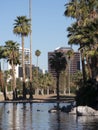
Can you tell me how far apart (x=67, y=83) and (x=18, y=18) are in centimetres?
7683

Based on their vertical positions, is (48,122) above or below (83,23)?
below

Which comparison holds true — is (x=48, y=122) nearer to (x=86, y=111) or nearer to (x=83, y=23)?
(x=86, y=111)

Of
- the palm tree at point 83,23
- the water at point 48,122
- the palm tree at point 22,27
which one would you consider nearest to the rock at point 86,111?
the water at point 48,122

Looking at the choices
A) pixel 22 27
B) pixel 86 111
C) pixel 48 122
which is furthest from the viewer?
pixel 22 27

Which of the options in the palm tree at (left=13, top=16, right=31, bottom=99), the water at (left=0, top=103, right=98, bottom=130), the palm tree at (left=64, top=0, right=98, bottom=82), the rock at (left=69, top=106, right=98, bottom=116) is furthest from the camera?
the palm tree at (left=13, top=16, right=31, bottom=99)

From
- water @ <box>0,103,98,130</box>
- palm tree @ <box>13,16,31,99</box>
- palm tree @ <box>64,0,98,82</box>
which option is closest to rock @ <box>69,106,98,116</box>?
water @ <box>0,103,98,130</box>

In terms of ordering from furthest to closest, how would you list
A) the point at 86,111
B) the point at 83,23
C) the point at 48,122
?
the point at 83,23 → the point at 86,111 → the point at 48,122

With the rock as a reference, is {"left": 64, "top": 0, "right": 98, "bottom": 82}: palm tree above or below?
above

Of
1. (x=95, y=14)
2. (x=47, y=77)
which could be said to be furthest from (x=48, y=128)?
(x=47, y=77)

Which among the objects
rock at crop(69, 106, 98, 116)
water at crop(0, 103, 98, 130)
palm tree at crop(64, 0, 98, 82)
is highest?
palm tree at crop(64, 0, 98, 82)

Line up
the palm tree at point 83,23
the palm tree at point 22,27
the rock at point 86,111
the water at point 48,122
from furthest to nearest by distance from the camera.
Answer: the palm tree at point 22,27, the palm tree at point 83,23, the rock at point 86,111, the water at point 48,122

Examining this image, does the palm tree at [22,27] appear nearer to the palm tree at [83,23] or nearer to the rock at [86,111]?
the palm tree at [83,23]

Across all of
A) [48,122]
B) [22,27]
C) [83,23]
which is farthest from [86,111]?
[22,27]

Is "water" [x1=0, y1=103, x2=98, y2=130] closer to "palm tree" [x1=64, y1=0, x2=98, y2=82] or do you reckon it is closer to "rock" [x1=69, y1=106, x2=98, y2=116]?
"rock" [x1=69, y1=106, x2=98, y2=116]
